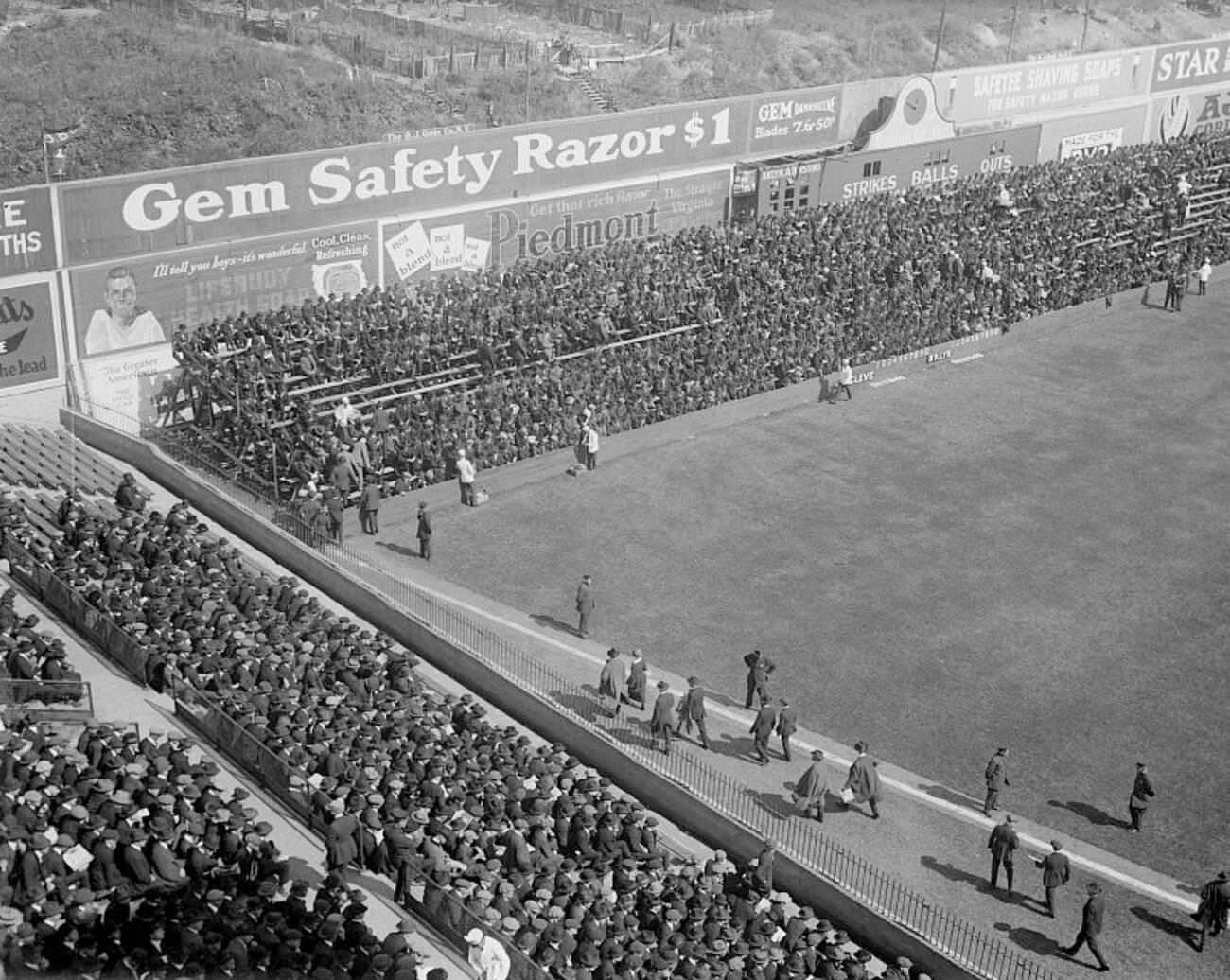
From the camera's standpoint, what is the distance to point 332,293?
38.8 metres

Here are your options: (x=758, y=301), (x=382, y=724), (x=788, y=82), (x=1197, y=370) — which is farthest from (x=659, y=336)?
(x=788, y=82)

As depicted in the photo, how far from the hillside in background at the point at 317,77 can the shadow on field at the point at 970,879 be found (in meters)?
43.7

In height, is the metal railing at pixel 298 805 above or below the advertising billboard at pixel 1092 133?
below

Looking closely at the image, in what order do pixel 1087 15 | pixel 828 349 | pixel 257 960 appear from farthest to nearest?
pixel 1087 15 → pixel 828 349 → pixel 257 960

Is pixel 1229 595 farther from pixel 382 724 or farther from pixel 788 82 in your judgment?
pixel 788 82

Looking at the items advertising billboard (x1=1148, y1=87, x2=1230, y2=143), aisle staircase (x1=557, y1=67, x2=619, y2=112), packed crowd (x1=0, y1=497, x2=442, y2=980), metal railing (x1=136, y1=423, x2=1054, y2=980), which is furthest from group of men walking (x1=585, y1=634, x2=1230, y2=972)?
aisle staircase (x1=557, y1=67, x2=619, y2=112)

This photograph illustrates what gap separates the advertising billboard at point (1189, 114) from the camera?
62969mm

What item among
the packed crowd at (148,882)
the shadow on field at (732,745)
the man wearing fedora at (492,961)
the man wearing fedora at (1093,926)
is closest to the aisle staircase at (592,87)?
the shadow on field at (732,745)

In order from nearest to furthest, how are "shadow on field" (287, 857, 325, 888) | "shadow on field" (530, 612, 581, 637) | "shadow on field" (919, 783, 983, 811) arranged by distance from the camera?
"shadow on field" (287, 857, 325, 888) < "shadow on field" (919, 783, 983, 811) < "shadow on field" (530, 612, 581, 637)

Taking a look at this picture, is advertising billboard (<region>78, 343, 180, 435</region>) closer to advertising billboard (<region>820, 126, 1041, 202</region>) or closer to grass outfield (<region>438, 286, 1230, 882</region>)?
grass outfield (<region>438, 286, 1230, 882</region>)

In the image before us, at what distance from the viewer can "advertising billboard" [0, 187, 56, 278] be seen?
33.8 meters

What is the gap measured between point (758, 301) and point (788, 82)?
3748cm

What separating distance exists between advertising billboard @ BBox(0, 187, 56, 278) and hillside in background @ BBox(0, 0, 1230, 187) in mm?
22969

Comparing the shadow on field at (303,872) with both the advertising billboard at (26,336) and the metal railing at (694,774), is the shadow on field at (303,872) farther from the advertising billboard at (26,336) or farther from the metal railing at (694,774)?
the advertising billboard at (26,336)
